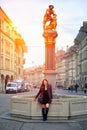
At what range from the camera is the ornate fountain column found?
18719mm

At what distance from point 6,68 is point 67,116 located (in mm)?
61893

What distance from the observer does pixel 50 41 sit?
750 inches

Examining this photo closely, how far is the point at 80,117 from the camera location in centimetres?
1703

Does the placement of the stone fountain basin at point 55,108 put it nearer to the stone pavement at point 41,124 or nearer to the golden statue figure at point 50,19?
the stone pavement at point 41,124

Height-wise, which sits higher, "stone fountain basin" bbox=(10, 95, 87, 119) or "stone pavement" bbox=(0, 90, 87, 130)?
"stone fountain basin" bbox=(10, 95, 87, 119)

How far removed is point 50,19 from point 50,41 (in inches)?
45.4

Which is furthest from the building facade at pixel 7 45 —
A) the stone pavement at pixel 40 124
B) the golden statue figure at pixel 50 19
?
the stone pavement at pixel 40 124

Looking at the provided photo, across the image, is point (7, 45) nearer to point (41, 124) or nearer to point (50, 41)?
point (50, 41)

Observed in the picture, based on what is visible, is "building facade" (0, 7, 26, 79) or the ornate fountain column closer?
the ornate fountain column

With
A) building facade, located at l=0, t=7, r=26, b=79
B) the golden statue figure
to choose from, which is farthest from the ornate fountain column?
building facade, located at l=0, t=7, r=26, b=79

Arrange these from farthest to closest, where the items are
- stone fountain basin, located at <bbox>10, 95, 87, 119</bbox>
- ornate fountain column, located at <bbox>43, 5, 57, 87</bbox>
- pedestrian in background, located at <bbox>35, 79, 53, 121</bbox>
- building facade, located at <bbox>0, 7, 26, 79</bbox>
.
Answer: building facade, located at <bbox>0, 7, 26, 79</bbox> → ornate fountain column, located at <bbox>43, 5, 57, 87</bbox> → stone fountain basin, located at <bbox>10, 95, 87, 119</bbox> → pedestrian in background, located at <bbox>35, 79, 53, 121</bbox>

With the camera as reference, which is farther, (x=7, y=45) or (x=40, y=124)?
(x=7, y=45)

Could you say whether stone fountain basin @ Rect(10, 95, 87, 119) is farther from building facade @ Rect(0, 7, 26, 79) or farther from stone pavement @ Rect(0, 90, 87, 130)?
building facade @ Rect(0, 7, 26, 79)

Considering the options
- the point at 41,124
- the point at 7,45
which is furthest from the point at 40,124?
the point at 7,45
